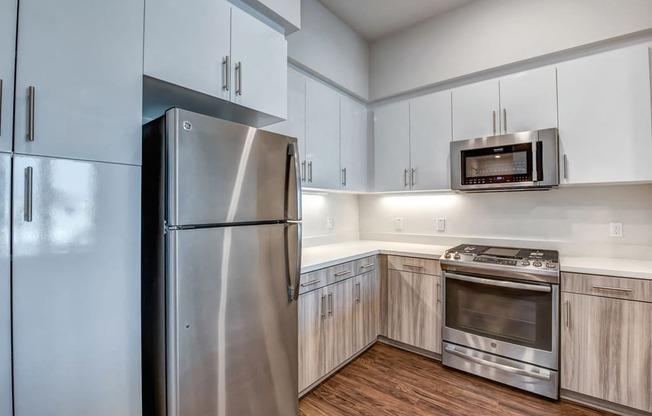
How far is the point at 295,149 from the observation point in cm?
172

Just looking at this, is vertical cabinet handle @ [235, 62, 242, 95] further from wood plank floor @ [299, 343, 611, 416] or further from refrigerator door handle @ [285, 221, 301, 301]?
wood plank floor @ [299, 343, 611, 416]

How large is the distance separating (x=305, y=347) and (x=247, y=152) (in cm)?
135

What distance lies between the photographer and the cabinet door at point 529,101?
2369 millimetres

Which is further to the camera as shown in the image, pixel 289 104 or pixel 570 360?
pixel 289 104

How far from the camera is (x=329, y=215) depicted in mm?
3275

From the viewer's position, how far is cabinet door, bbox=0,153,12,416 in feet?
3.20

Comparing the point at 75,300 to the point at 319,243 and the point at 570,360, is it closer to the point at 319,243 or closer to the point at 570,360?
the point at 319,243

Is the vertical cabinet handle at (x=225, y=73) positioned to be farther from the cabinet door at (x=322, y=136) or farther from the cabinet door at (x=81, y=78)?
the cabinet door at (x=322, y=136)

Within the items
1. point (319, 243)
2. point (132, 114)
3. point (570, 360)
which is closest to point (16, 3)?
point (132, 114)

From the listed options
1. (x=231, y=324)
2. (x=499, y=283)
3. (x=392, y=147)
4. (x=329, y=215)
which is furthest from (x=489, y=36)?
(x=231, y=324)

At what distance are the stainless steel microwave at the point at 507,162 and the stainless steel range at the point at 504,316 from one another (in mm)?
561

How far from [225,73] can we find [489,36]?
2.24m

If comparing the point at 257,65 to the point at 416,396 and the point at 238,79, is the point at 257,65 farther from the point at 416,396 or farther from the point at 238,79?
the point at 416,396

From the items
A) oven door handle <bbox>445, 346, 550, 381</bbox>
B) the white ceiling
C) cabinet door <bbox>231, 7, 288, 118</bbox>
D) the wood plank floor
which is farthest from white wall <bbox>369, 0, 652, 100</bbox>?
the wood plank floor
